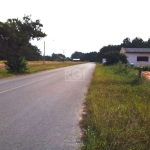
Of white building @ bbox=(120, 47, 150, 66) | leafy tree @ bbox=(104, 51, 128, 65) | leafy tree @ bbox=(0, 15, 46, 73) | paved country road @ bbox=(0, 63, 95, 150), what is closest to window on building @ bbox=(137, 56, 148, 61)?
white building @ bbox=(120, 47, 150, 66)

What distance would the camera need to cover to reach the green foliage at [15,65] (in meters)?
33.1

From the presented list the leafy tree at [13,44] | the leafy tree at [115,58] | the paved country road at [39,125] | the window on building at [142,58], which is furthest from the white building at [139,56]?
the paved country road at [39,125]

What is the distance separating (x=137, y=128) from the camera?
6133mm

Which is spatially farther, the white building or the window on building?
the window on building

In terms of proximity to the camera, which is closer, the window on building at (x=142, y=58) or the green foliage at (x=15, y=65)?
the green foliage at (x=15, y=65)

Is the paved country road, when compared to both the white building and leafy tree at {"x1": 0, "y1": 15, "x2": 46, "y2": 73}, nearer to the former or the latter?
leafy tree at {"x1": 0, "y1": 15, "x2": 46, "y2": 73}

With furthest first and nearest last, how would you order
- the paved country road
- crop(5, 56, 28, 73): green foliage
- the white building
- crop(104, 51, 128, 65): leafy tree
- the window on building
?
1. the window on building
2. the white building
3. crop(104, 51, 128, 65): leafy tree
4. crop(5, 56, 28, 73): green foliage
5. the paved country road

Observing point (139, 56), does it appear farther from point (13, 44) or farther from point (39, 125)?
point (39, 125)

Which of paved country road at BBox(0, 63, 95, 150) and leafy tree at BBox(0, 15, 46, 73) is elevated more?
leafy tree at BBox(0, 15, 46, 73)

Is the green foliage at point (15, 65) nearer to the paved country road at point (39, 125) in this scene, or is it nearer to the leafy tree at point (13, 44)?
the leafy tree at point (13, 44)

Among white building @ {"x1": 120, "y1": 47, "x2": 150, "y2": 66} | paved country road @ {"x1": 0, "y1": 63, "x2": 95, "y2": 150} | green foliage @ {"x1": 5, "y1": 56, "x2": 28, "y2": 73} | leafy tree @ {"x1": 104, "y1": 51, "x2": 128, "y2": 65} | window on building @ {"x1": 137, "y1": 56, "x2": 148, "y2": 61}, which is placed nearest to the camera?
paved country road @ {"x1": 0, "y1": 63, "x2": 95, "y2": 150}

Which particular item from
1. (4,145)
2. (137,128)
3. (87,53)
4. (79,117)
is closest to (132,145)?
(137,128)

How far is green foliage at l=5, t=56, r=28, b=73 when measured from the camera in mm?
33125

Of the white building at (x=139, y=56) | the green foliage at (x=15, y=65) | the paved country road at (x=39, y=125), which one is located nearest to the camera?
the paved country road at (x=39, y=125)
